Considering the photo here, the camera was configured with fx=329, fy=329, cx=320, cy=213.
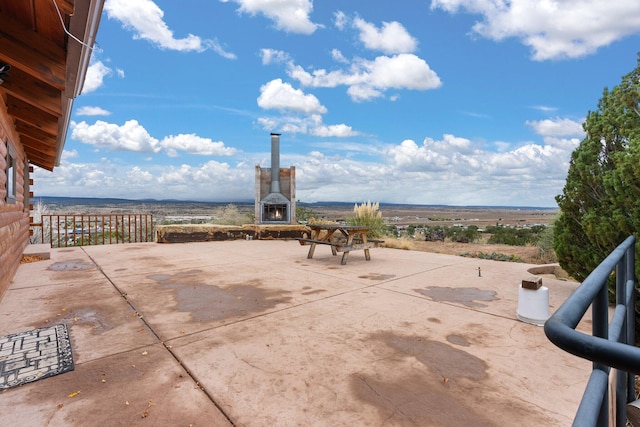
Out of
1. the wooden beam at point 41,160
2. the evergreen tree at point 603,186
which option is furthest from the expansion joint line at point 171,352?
the wooden beam at point 41,160

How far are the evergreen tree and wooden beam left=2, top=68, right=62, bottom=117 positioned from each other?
621 centimetres

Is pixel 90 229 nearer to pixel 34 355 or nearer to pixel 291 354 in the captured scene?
pixel 34 355

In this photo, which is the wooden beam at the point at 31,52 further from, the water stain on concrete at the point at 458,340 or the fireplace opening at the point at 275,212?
the fireplace opening at the point at 275,212

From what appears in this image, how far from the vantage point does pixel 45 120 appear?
5117 mm

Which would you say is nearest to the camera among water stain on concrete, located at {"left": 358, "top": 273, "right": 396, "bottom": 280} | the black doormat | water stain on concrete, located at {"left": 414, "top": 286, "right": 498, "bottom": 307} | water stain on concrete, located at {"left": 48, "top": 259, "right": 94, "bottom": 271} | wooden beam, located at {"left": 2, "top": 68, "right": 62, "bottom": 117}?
the black doormat

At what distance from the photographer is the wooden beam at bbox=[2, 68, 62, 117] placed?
3.91 m

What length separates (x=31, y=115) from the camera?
5031 millimetres

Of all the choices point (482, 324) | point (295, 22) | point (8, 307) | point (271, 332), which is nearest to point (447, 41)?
point (295, 22)

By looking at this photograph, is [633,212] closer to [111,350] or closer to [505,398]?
[505,398]

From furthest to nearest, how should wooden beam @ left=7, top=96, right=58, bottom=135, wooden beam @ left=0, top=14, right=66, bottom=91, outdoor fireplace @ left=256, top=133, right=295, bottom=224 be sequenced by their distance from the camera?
outdoor fireplace @ left=256, top=133, right=295, bottom=224 < wooden beam @ left=7, top=96, right=58, bottom=135 < wooden beam @ left=0, top=14, right=66, bottom=91

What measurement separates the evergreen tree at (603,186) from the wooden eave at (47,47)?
4.23 metres

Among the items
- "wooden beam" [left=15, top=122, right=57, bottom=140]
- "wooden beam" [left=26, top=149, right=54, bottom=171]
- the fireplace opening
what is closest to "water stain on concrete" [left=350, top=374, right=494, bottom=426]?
"wooden beam" [left=15, top=122, right=57, bottom=140]

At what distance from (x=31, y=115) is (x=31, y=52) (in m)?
2.65

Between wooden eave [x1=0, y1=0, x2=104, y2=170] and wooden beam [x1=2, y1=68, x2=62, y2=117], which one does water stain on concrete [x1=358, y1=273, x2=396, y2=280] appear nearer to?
wooden eave [x1=0, y1=0, x2=104, y2=170]
